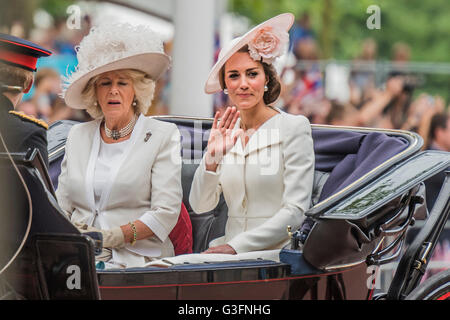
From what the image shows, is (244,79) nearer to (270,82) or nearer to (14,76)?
(270,82)

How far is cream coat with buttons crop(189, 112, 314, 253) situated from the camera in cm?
340

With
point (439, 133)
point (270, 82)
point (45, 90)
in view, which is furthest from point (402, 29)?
point (270, 82)

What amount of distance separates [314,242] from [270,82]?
2.90 feet

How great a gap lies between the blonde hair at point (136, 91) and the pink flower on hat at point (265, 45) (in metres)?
0.47

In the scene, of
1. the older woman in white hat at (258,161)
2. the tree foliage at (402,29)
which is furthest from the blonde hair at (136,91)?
the tree foliage at (402,29)

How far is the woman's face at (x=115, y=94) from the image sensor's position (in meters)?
3.47

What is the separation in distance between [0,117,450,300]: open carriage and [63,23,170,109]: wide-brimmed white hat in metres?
0.48

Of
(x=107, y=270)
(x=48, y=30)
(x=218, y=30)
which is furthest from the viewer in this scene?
(x=48, y=30)

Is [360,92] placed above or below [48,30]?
below

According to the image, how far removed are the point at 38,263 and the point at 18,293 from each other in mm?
112
